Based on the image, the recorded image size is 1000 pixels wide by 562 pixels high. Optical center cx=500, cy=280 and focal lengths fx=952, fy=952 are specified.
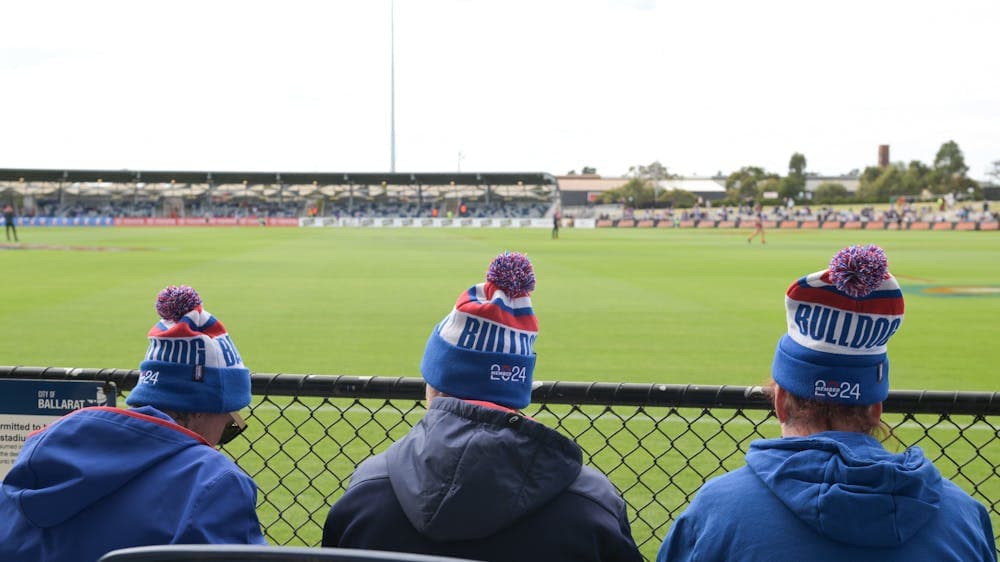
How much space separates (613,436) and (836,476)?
14.3 ft

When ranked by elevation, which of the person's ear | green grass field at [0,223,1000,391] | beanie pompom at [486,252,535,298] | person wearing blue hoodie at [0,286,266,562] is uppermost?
beanie pompom at [486,252,535,298]

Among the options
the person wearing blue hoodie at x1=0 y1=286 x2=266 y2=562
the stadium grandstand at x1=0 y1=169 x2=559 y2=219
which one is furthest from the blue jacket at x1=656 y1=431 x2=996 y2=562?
the stadium grandstand at x1=0 y1=169 x2=559 y2=219

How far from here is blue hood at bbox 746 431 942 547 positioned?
2.00 metres

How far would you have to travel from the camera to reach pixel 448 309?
53.4ft

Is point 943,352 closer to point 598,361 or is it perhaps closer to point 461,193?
point 598,361

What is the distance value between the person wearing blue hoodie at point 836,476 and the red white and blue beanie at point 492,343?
0.57 m

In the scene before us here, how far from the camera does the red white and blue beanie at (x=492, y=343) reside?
2.49m

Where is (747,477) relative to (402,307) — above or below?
above

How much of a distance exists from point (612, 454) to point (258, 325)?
27.5 feet

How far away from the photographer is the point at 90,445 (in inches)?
90.7

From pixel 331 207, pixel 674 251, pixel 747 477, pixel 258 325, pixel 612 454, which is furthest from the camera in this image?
pixel 331 207

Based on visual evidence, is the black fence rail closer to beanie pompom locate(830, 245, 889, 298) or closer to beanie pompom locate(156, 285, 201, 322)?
beanie pompom locate(830, 245, 889, 298)

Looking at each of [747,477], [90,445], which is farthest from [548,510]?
[90,445]

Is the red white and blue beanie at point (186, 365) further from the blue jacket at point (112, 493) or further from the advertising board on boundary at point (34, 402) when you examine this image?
the advertising board on boundary at point (34, 402)
